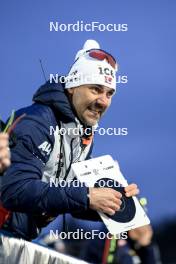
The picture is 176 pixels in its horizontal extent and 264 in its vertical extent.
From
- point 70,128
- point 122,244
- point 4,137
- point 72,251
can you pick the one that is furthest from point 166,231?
point 4,137

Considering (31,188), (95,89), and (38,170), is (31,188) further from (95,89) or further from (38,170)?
(95,89)

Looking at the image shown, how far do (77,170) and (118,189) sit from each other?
294mm

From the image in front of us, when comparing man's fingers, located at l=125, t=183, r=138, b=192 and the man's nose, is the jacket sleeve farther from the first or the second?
the man's nose

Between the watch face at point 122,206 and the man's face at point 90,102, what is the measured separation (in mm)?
458

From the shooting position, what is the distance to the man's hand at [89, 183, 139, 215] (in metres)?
6.01

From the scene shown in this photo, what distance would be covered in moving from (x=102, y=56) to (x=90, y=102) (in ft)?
1.66

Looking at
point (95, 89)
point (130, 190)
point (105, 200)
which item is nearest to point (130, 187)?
point (130, 190)

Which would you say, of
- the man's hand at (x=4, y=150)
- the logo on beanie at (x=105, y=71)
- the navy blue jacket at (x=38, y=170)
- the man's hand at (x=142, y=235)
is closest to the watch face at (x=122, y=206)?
the navy blue jacket at (x=38, y=170)

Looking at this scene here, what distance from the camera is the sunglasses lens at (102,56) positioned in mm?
6793

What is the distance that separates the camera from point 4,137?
4.79 m

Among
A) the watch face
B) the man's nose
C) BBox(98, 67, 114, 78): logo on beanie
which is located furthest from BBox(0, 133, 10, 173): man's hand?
BBox(98, 67, 114, 78): logo on beanie

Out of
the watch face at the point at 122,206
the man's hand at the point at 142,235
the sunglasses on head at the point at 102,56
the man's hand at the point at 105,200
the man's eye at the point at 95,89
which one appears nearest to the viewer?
the man's hand at the point at 105,200

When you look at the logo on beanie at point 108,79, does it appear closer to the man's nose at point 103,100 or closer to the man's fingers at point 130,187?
the man's nose at point 103,100

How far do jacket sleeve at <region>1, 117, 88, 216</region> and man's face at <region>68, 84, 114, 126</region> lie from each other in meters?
0.47
